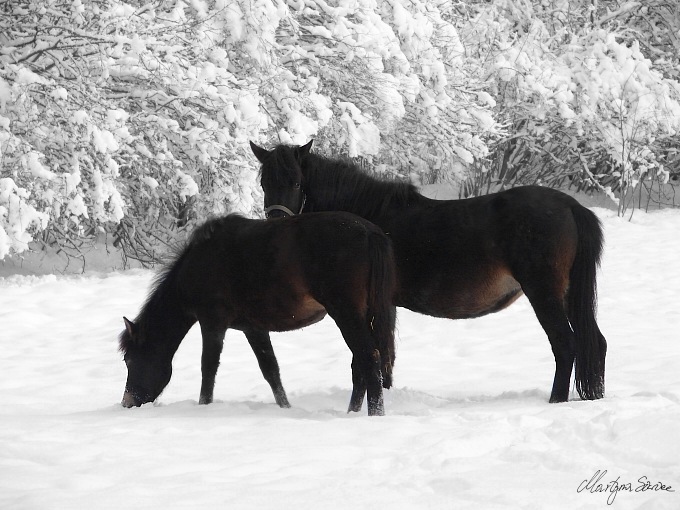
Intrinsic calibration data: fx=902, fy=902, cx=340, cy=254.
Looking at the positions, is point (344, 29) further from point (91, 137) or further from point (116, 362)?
point (116, 362)

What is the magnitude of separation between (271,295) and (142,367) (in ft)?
3.63

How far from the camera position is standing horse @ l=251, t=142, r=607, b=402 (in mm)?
5504

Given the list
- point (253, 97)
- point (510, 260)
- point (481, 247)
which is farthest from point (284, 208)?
point (253, 97)

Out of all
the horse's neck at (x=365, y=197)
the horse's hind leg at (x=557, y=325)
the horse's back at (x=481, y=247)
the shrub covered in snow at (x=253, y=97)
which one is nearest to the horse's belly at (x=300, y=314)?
the horse's back at (x=481, y=247)

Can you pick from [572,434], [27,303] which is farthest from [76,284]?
[572,434]

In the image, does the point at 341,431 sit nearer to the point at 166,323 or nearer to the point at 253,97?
the point at 166,323

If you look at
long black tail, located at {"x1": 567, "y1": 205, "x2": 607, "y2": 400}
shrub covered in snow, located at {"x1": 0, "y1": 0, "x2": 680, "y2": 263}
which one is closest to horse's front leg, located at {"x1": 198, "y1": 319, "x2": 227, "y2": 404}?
long black tail, located at {"x1": 567, "y1": 205, "x2": 607, "y2": 400}

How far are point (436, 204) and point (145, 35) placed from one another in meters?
5.73

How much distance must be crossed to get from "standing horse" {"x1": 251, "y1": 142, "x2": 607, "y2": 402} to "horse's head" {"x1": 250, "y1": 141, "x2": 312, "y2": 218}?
1.64 ft

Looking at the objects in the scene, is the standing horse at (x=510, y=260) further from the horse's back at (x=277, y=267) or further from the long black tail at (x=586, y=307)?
the horse's back at (x=277, y=267)

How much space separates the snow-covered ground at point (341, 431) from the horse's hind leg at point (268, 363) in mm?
189

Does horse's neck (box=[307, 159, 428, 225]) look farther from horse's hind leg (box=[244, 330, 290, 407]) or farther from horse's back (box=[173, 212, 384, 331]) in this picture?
horse's hind leg (box=[244, 330, 290, 407])

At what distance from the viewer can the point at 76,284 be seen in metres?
10.8
